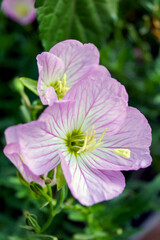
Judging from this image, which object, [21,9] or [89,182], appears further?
[21,9]

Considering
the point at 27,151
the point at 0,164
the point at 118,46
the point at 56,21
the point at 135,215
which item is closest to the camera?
the point at 27,151

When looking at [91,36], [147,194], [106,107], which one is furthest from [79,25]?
[147,194]

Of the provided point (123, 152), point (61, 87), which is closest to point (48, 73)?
point (61, 87)

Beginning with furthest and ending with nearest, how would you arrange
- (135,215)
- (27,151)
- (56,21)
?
(135,215), (56,21), (27,151)

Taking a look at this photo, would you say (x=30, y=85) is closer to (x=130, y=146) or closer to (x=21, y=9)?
(x=130, y=146)

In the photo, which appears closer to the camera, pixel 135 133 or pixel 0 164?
pixel 135 133

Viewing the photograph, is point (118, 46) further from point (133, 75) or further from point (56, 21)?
point (56, 21)

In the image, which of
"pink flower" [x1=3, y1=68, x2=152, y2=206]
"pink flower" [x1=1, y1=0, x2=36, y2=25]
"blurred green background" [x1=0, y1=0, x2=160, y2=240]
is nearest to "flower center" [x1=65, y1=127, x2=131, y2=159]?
"pink flower" [x1=3, y1=68, x2=152, y2=206]
